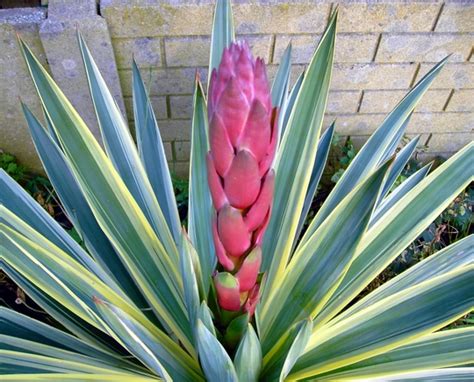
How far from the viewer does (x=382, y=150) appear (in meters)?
1.22

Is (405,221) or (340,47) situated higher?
(340,47)

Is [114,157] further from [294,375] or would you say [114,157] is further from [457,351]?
[457,351]

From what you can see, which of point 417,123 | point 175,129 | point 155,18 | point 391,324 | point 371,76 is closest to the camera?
point 391,324

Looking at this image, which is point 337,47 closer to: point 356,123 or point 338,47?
point 338,47

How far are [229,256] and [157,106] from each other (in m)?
1.14

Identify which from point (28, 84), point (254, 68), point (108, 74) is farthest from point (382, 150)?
point (28, 84)

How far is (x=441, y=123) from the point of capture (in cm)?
202

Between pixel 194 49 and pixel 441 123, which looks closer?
pixel 194 49

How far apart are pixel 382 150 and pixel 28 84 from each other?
1.23 metres

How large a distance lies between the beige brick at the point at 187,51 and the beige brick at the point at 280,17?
0.13m

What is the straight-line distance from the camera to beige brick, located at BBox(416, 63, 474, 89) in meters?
1.79

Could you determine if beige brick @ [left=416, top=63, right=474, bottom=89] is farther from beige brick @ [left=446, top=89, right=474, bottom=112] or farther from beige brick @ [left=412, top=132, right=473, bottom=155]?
beige brick @ [left=412, top=132, right=473, bottom=155]

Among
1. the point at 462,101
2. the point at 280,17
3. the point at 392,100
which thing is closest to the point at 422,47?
the point at 392,100

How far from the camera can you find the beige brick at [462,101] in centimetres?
189
